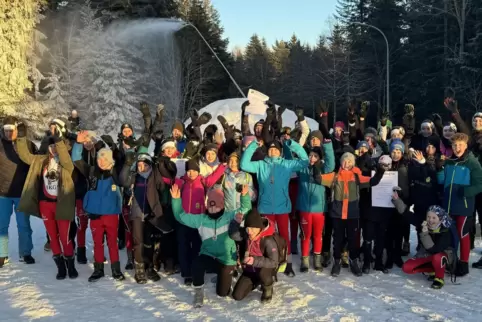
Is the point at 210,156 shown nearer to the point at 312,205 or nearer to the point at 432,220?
the point at 312,205

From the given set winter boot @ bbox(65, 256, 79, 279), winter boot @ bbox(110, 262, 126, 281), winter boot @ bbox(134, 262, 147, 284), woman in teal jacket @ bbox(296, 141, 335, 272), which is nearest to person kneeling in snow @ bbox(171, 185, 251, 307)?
winter boot @ bbox(134, 262, 147, 284)

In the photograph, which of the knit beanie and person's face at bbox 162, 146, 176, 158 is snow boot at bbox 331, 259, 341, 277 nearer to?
the knit beanie

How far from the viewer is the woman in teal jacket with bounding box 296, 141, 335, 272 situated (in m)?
5.92

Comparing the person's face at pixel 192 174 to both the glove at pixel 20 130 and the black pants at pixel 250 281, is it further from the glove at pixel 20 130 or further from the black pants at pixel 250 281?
the glove at pixel 20 130

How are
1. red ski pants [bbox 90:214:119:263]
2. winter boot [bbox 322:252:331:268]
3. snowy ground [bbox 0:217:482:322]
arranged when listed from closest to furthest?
snowy ground [bbox 0:217:482:322]
red ski pants [bbox 90:214:119:263]
winter boot [bbox 322:252:331:268]

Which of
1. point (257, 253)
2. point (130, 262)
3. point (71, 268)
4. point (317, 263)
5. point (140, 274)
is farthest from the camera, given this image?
point (130, 262)

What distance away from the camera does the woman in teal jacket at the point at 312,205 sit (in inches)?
233

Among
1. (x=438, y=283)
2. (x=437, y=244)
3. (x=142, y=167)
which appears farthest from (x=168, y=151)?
(x=438, y=283)

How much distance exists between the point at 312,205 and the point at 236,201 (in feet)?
4.00

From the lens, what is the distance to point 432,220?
5633 mm

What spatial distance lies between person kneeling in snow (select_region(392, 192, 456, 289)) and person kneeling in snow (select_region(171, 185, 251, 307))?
2.43 metres

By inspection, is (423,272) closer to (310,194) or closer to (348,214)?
(348,214)

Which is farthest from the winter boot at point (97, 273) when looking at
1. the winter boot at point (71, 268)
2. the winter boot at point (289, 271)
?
the winter boot at point (289, 271)

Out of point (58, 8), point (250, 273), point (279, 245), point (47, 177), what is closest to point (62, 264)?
point (47, 177)
